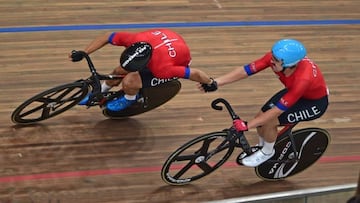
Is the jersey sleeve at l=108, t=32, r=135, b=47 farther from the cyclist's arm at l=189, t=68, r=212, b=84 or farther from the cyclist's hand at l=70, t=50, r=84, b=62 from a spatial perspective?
the cyclist's arm at l=189, t=68, r=212, b=84

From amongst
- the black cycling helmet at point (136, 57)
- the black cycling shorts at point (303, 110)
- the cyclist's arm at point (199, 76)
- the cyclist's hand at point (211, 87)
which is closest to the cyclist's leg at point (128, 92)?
the black cycling helmet at point (136, 57)

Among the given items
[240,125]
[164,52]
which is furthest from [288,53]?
[164,52]

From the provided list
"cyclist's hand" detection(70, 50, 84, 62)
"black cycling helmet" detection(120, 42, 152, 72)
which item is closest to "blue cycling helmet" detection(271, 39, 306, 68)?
"black cycling helmet" detection(120, 42, 152, 72)

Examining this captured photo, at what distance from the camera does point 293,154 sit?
4.00 metres

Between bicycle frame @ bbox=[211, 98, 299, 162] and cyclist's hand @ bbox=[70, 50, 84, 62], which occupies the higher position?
cyclist's hand @ bbox=[70, 50, 84, 62]

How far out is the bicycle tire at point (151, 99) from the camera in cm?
A: 441

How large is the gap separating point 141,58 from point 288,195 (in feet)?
4.78

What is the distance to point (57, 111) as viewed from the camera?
447cm

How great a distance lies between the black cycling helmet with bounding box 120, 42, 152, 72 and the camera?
3.83 meters

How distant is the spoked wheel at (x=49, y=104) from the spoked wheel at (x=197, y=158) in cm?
82

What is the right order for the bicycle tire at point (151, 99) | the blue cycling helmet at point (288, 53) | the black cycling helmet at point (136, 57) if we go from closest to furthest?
the blue cycling helmet at point (288, 53) < the black cycling helmet at point (136, 57) < the bicycle tire at point (151, 99)

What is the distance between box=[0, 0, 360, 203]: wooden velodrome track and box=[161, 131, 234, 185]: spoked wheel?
0.27 ft

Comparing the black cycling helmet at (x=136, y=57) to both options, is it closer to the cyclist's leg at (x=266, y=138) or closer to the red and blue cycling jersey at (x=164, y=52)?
the red and blue cycling jersey at (x=164, y=52)

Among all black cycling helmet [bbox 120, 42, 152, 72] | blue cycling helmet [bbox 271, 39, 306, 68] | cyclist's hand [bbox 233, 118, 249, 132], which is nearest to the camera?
blue cycling helmet [bbox 271, 39, 306, 68]
